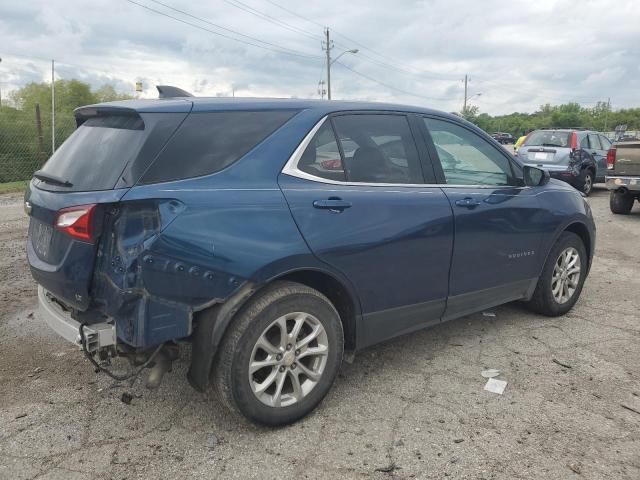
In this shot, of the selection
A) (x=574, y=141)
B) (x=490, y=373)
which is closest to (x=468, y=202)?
(x=490, y=373)

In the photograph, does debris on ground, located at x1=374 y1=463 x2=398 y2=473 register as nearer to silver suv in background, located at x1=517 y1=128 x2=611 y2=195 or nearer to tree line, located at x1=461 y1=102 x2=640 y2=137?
silver suv in background, located at x1=517 y1=128 x2=611 y2=195

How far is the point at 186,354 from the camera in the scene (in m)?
3.61

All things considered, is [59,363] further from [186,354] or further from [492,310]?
[492,310]

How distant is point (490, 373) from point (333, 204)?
1628 mm

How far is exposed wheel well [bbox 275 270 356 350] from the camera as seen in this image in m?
2.97

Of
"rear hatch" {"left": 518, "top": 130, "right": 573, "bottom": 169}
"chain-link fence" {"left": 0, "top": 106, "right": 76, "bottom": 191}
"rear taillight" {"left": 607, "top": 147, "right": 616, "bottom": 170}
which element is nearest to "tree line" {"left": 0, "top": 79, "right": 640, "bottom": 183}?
"chain-link fence" {"left": 0, "top": 106, "right": 76, "bottom": 191}

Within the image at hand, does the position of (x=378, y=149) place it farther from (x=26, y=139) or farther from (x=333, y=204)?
(x=26, y=139)

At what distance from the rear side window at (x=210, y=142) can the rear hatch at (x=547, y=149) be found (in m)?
11.4

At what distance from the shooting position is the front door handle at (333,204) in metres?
2.91

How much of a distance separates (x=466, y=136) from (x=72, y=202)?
2.70 metres

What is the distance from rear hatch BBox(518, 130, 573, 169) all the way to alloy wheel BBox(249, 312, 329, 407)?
448 inches

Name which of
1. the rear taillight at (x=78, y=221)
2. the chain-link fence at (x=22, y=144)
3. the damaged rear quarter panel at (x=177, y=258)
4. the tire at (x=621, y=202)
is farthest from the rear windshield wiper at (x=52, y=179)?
the chain-link fence at (x=22, y=144)

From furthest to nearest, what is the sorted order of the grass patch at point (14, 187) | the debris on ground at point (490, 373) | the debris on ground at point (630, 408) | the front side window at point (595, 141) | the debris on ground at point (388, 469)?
1. the front side window at point (595, 141)
2. the grass patch at point (14, 187)
3. the debris on ground at point (490, 373)
4. the debris on ground at point (630, 408)
5. the debris on ground at point (388, 469)

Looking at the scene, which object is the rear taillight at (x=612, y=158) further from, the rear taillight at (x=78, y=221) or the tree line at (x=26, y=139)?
the tree line at (x=26, y=139)
